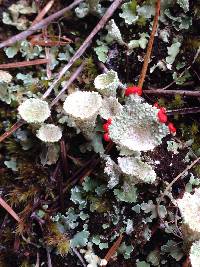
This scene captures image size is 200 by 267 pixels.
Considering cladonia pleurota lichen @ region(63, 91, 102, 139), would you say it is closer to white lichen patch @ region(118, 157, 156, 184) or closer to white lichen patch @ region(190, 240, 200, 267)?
white lichen patch @ region(118, 157, 156, 184)

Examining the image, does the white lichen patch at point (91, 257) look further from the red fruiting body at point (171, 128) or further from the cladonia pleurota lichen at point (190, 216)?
the red fruiting body at point (171, 128)

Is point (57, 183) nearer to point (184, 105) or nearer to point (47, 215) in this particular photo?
point (47, 215)

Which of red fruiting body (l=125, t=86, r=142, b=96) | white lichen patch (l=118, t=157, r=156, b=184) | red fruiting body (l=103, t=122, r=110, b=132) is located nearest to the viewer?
white lichen patch (l=118, t=157, r=156, b=184)

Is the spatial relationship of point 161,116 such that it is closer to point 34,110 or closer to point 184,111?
point 184,111

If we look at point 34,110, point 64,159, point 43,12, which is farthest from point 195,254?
point 43,12

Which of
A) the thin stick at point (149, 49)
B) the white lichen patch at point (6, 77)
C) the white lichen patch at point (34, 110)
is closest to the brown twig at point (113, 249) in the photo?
the white lichen patch at point (34, 110)

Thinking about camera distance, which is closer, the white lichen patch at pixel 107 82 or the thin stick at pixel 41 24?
the white lichen patch at pixel 107 82

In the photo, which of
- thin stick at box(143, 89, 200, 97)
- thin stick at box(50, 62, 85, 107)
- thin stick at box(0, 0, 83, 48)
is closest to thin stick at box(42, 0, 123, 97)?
thin stick at box(50, 62, 85, 107)
